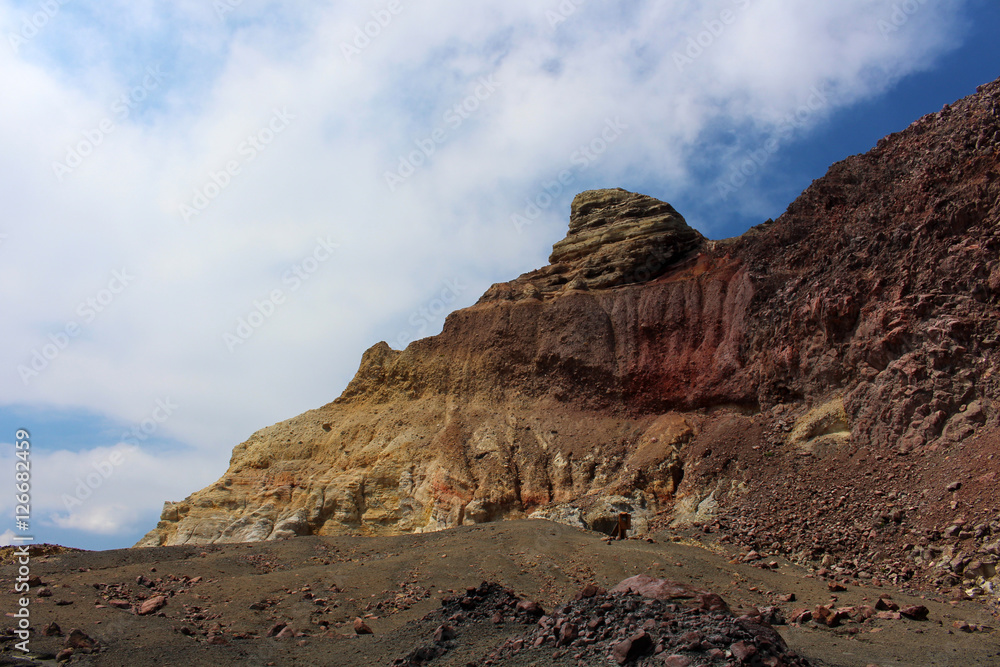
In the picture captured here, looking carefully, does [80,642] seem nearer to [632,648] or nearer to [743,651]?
[632,648]

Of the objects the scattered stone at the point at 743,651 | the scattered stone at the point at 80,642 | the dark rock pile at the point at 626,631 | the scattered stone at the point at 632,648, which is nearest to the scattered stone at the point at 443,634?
the dark rock pile at the point at 626,631

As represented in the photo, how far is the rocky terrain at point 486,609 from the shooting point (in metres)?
10.6

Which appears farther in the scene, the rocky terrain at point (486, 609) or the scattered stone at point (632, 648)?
the rocky terrain at point (486, 609)

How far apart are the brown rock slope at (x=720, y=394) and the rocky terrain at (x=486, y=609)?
2603 mm

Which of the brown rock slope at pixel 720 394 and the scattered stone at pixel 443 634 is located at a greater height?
the brown rock slope at pixel 720 394

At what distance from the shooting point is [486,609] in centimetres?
1329

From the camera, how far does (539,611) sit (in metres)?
13.3

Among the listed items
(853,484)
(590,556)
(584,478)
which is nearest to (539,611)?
(590,556)

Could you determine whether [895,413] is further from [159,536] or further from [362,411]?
[159,536]

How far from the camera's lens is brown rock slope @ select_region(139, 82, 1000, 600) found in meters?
18.1

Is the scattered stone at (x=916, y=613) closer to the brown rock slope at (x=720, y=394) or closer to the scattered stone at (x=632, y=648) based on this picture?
the brown rock slope at (x=720, y=394)

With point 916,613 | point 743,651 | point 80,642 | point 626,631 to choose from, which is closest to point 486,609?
point 626,631

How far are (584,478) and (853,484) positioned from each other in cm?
908

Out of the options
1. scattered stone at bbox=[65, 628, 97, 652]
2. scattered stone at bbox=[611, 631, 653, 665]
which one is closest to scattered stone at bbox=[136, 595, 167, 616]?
scattered stone at bbox=[65, 628, 97, 652]
